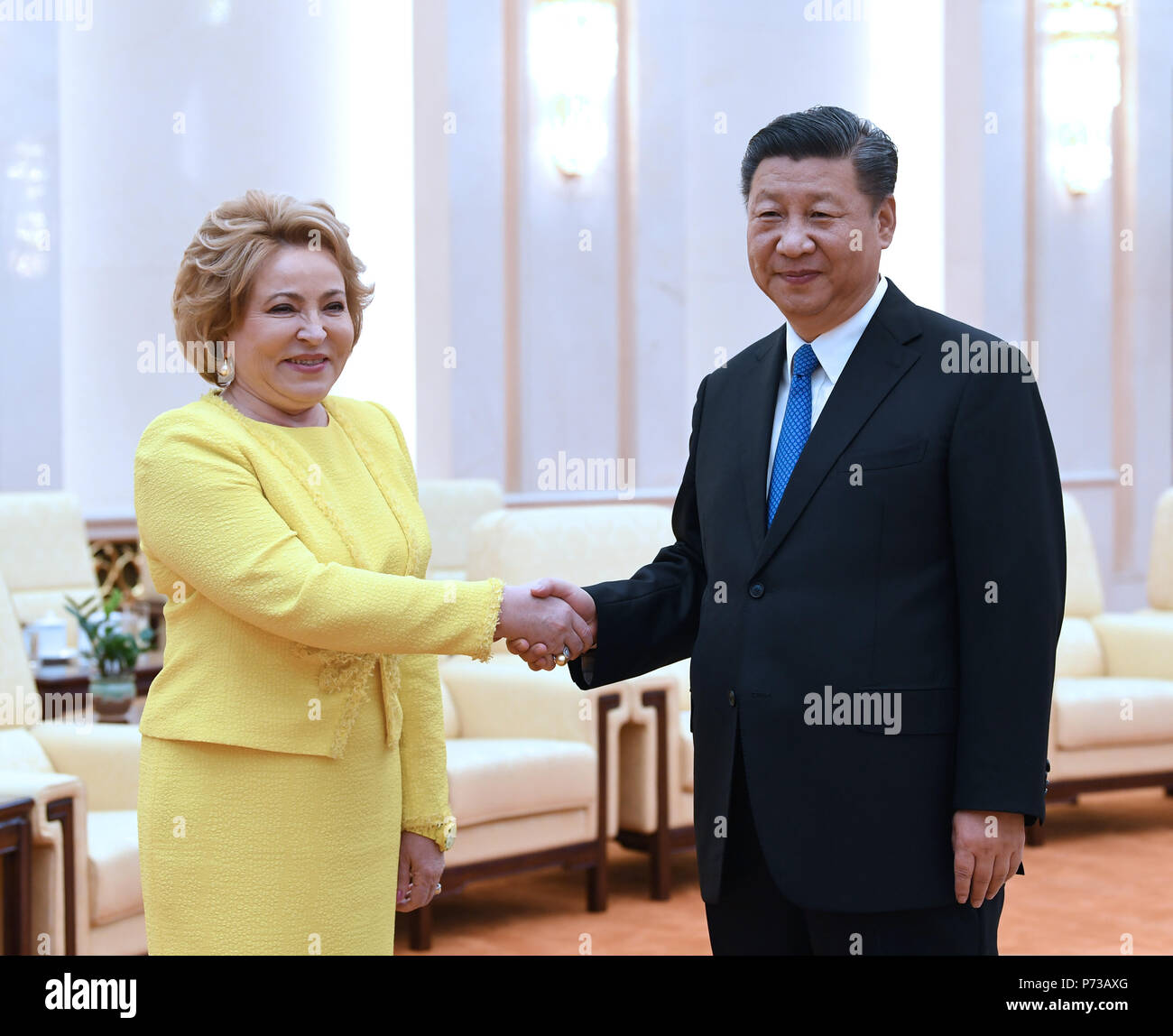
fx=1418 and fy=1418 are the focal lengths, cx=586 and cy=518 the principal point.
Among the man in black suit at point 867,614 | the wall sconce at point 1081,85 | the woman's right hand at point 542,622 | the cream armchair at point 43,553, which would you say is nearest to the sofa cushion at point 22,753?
the woman's right hand at point 542,622

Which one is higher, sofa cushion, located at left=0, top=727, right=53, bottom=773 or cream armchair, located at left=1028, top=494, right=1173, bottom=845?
sofa cushion, located at left=0, top=727, right=53, bottom=773

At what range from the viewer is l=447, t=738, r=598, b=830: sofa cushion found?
387 cm

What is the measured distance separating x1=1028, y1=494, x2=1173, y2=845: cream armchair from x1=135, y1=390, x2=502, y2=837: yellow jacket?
11.1 feet

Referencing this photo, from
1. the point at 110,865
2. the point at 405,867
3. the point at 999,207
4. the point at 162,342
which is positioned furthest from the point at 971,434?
the point at 999,207

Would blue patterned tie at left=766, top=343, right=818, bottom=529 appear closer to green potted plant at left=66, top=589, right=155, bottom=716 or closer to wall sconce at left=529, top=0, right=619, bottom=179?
green potted plant at left=66, top=589, right=155, bottom=716

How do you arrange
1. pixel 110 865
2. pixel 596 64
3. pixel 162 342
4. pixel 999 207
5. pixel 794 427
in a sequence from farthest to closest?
pixel 999 207, pixel 596 64, pixel 162 342, pixel 110 865, pixel 794 427

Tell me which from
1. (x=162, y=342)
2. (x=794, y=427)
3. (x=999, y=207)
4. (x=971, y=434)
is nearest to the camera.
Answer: (x=971, y=434)

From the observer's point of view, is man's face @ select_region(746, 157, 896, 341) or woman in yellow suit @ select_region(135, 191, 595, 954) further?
man's face @ select_region(746, 157, 896, 341)

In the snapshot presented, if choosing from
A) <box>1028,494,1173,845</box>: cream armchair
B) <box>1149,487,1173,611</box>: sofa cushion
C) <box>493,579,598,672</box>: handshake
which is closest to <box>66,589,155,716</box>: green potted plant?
<box>493,579,598,672</box>: handshake

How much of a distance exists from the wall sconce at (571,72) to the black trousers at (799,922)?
542cm

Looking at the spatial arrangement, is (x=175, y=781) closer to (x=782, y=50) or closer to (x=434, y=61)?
(x=434, y=61)

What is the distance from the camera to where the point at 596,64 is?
22.5ft

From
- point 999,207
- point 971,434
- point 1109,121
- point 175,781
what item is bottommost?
point 175,781
